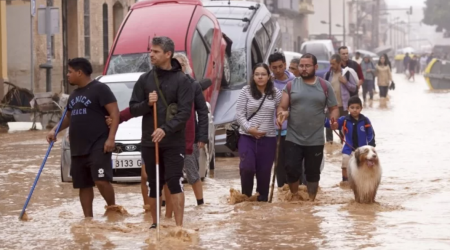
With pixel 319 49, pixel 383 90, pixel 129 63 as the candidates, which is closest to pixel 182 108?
pixel 129 63

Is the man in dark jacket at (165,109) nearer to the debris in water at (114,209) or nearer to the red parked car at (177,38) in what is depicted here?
the debris in water at (114,209)

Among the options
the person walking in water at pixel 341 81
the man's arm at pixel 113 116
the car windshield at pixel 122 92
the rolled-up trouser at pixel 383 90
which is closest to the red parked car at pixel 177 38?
the person walking in water at pixel 341 81

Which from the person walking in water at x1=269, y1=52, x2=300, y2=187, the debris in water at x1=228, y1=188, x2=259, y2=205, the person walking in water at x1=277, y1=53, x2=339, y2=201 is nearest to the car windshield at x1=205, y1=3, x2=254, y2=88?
the person walking in water at x1=269, y1=52, x2=300, y2=187

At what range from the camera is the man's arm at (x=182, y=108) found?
9641 millimetres

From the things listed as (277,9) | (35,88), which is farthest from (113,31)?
(277,9)

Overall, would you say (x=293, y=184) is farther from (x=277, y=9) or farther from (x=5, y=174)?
(x=277, y=9)

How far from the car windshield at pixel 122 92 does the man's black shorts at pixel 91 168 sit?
15.6 feet

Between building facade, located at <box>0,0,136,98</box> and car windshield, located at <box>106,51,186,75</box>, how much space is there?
1092cm

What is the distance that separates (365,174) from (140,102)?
300 centimetres

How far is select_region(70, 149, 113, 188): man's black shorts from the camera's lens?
34.6 ft

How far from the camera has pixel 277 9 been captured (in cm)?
7950

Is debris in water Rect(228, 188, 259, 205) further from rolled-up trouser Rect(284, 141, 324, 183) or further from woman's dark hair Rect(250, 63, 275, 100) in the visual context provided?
woman's dark hair Rect(250, 63, 275, 100)

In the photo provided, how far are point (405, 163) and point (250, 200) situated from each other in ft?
18.6

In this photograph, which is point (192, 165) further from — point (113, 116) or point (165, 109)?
point (165, 109)
